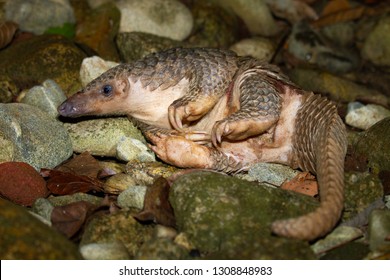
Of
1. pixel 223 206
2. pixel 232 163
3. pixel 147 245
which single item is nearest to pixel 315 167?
pixel 232 163

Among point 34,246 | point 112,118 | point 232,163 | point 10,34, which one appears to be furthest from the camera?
point 10,34

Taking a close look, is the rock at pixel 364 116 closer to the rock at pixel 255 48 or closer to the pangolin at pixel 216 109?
the pangolin at pixel 216 109

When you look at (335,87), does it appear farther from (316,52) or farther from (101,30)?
(101,30)

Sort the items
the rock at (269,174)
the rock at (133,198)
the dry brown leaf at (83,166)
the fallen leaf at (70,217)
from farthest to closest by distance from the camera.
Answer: the dry brown leaf at (83,166) < the rock at (269,174) < the rock at (133,198) < the fallen leaf at (70,217)

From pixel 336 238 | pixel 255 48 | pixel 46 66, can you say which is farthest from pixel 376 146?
pixel 46 66

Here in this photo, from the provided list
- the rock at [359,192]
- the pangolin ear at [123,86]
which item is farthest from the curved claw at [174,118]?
the rock at [359,192]

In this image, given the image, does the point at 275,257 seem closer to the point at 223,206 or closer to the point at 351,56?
the point at 223,206

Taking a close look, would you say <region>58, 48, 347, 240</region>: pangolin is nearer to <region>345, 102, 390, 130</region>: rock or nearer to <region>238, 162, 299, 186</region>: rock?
→ <region>238, 162, 299, 186</region>: rock
